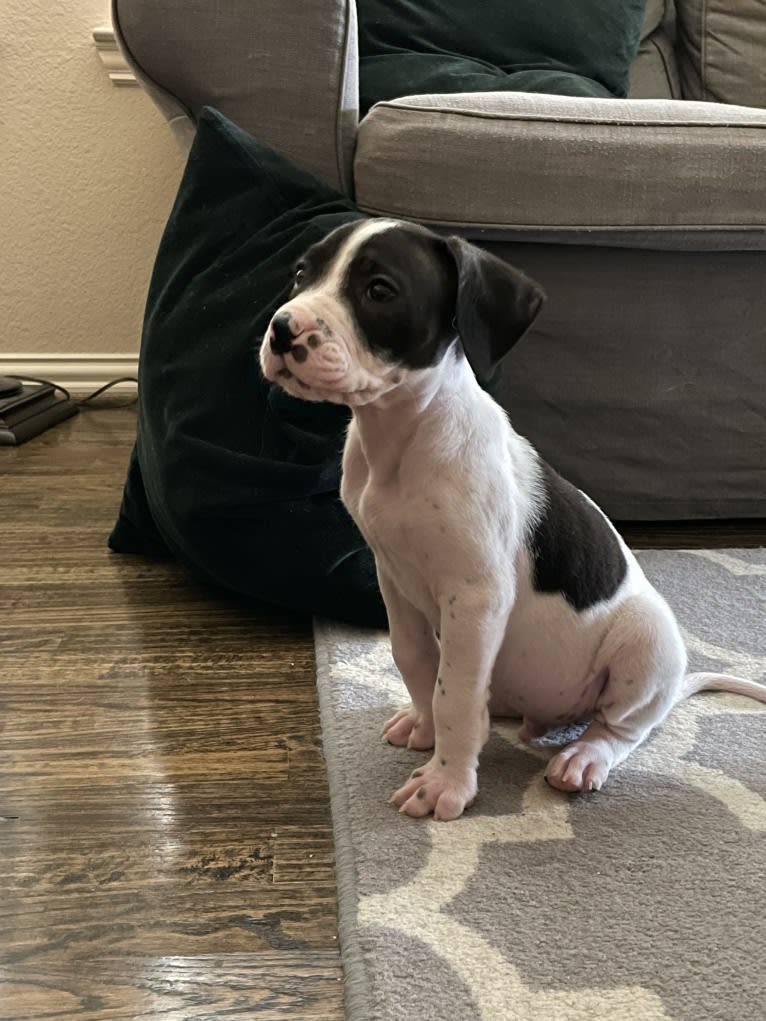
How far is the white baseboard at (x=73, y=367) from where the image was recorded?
10.8ft

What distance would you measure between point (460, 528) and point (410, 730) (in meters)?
0.34

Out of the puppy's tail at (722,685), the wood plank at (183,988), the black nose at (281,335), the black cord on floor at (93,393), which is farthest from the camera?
the black cord on floor at (93,393)

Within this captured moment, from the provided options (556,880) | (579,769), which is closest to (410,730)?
(579,769)

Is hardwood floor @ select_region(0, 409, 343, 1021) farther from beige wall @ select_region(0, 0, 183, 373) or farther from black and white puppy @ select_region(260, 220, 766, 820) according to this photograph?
beige wall @ select_region(0, 0, 183, 373)

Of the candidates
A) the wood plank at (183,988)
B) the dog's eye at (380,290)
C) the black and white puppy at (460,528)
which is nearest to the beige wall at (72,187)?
the black and white puppy at (460,528)

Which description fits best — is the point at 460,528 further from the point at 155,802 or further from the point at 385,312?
the point at 155,802

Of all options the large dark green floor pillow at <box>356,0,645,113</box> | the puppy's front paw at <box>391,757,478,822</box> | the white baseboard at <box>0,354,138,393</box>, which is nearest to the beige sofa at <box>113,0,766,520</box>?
the large dark green floor pillow at <box>356,0,645,113</box>

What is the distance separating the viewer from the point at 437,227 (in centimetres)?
187

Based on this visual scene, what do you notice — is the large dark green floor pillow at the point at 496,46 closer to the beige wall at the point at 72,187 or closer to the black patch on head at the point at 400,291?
the beige wall at the point at 72,187

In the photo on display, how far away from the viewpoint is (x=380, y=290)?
3.45ft

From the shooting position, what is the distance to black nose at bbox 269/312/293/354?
1020 millimetres

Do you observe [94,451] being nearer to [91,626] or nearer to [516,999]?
[91,626]

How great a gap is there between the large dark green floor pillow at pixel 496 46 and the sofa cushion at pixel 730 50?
0.25 metres

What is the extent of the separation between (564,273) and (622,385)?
10.1 inches
